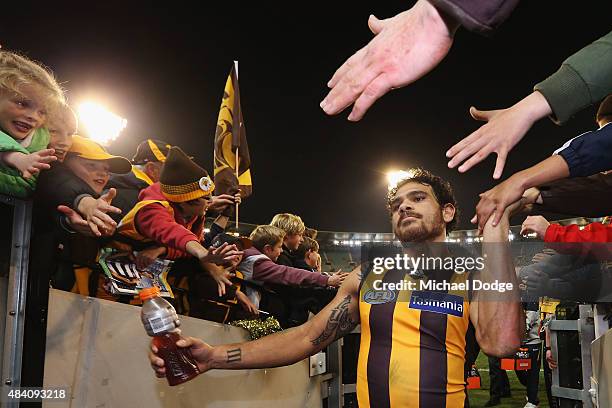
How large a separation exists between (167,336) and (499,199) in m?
1.48

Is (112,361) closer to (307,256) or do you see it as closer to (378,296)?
(378,296)

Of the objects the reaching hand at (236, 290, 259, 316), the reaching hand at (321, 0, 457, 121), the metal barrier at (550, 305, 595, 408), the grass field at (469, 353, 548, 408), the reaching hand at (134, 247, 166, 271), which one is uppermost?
the reaching hand at (321, 0, 457, 121)

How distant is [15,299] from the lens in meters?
2.15

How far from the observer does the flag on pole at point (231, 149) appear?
5320 millimetres

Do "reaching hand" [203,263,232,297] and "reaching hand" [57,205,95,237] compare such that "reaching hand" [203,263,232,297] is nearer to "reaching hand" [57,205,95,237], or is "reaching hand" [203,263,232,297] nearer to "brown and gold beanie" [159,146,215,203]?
"brown and gold beanie" [159,146,215,203]

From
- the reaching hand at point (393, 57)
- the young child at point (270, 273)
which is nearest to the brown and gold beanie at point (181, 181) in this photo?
the young child at point (270, 273)

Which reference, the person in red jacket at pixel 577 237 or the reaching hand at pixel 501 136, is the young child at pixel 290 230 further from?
the reaching hand at pixel 501 136

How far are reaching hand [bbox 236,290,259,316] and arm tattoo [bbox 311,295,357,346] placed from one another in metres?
1.20

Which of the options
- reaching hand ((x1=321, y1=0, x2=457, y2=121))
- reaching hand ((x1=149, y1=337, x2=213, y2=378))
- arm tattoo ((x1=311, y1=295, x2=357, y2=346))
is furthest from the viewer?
arm tattoo ((x1=311, y1=295, x2=357, y2=346))

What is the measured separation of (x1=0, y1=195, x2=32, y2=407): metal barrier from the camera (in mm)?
2111

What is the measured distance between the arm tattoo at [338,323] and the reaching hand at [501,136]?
5.31 ft

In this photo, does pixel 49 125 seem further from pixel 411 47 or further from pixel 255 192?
pixel 255 192

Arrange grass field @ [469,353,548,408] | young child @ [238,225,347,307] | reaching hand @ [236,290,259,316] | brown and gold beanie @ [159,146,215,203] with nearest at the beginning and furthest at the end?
brown and gold beanie @ [159,146,215,203]
reaching hand @ [236,290,259,316]
young child @ [238,225,347,307]
grass field @ [469,353,548,408]

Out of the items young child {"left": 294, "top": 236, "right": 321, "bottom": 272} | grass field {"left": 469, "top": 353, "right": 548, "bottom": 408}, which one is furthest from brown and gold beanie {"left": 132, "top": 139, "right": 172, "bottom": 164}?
grass field {"left": 469, "top": 353, "right": 548, "bottom": 408}
